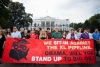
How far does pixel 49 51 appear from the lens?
729cm

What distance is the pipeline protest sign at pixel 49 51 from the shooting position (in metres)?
7.14

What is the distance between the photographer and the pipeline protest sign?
7.14 meters

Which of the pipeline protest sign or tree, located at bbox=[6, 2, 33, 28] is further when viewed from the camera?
tree, located at bbox=[6, 2, 33, 28]

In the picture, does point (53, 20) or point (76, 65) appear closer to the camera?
point (76, 65)

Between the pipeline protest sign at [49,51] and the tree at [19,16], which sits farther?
the tree at [19,16]

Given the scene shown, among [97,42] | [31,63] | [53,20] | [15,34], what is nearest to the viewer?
[31,63]

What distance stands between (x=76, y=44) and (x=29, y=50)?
2.05m

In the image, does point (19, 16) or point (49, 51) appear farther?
point (19, 16)

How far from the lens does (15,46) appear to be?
736 cm

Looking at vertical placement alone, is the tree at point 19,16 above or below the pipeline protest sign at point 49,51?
above

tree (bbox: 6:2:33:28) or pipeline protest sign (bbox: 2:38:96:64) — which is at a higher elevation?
tree (bbox: 6:2:33:28)

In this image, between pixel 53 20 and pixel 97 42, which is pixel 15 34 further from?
pixel 53 20

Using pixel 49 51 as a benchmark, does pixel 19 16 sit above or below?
above

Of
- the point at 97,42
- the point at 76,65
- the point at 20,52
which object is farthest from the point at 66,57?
the point at 97,42
